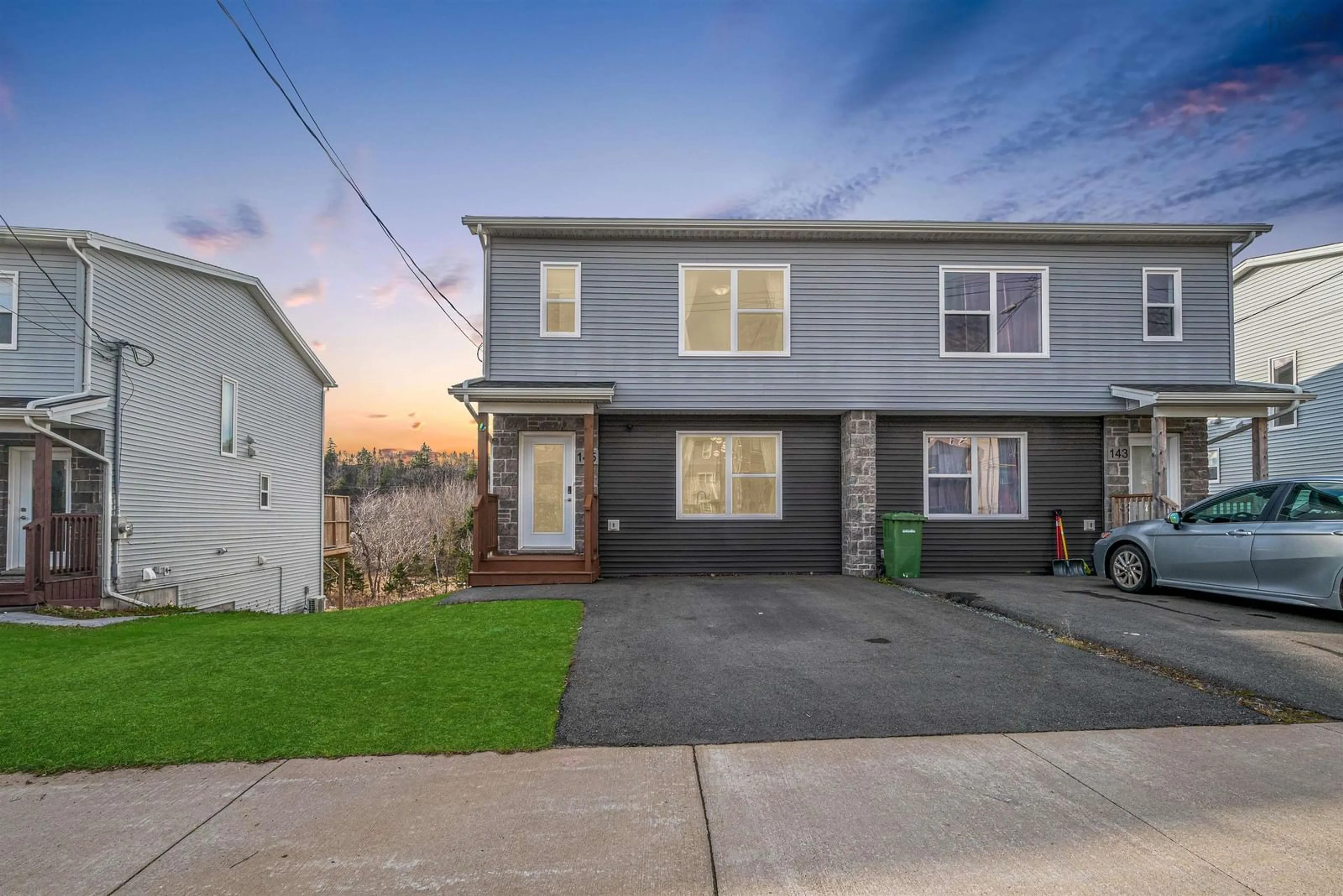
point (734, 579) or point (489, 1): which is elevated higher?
point (489, 1)

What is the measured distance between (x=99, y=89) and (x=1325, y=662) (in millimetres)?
18005

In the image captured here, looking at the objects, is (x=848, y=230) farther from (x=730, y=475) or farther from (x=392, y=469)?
(x=392, y=469)

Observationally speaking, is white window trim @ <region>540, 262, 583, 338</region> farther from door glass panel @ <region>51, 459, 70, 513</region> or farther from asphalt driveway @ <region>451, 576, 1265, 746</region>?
door glass panel @ <region>51, 459, 70, 513</region>

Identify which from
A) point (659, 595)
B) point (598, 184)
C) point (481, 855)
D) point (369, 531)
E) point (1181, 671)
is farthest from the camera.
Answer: point (369, 531)

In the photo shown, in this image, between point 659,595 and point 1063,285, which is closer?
point 659,595

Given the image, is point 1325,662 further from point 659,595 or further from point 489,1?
point 489,1

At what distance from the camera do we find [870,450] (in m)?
11.9

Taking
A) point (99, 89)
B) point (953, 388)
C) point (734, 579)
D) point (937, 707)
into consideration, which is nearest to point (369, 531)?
point (99, 89)

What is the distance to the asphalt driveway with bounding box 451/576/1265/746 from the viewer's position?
427cm

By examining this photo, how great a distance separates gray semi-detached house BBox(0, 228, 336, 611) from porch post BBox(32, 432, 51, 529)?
24mm

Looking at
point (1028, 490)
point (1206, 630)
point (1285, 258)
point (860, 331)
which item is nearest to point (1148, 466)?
point (1028, 490)

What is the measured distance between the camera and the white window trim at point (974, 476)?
12.2m

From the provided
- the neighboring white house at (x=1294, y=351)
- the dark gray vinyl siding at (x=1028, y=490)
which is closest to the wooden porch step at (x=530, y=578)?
the dark gray vinyl siding at (x=1028, y=490)

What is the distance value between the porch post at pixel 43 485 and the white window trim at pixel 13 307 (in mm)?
2467
